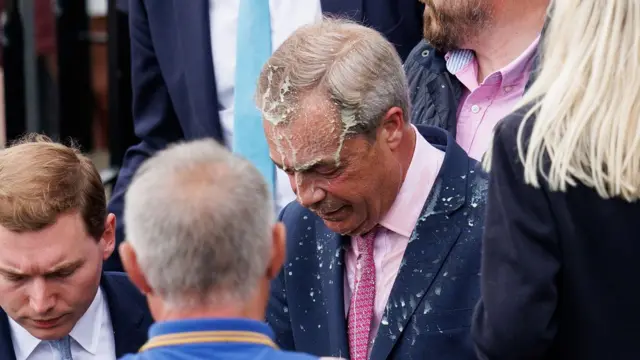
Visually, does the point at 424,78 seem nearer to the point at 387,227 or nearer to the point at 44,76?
the point at 387,227

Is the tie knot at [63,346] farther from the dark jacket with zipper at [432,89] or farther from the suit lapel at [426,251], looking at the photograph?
the dark jacket with zipper at [432,89]

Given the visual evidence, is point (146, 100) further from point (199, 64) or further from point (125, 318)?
point (125, 318)

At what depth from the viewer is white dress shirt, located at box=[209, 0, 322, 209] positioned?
4312 millimetres

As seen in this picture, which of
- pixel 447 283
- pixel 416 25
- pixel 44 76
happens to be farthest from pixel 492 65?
pixel 44 76

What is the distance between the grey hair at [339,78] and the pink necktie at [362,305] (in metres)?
0.35

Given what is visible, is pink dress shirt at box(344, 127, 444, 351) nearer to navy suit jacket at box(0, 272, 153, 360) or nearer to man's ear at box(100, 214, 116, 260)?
navy suit jacket at box(0, 272, 153, 360)

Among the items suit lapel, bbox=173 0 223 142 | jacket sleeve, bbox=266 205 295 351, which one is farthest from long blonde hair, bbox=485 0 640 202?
suit lapel, bbox=173 0 223 142

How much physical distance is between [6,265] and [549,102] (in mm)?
1506

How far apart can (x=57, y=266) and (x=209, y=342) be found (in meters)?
1.21

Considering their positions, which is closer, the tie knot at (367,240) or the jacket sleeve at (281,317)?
the tie knot at (367,240)

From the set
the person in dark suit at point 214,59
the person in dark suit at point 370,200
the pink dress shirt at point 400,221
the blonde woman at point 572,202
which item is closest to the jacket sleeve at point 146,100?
the person in dark suit at point 214,59

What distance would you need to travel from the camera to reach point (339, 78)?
3.29 m

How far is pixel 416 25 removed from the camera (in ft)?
14.7

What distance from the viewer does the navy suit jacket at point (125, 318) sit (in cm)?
359
